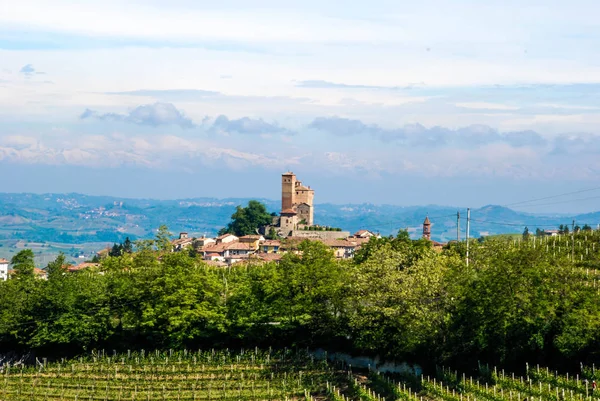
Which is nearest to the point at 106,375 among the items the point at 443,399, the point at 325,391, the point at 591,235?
the point at 325,391

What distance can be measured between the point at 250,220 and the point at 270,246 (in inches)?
948

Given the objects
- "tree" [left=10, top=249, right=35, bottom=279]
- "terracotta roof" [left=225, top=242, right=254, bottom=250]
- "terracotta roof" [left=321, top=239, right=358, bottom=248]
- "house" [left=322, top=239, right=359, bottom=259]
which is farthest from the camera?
"terracotta roof" [left=225, top=242, right=254, bottom=250]

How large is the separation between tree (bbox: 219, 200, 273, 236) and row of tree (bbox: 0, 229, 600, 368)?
85.7 meters

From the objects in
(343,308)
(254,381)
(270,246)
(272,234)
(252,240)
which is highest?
(272,234)

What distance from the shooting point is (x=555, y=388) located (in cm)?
4066

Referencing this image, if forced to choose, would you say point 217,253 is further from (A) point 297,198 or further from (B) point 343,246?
(A) point 297,198

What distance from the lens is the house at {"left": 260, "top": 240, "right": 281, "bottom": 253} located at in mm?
130875

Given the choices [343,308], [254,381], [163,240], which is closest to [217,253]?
[163,240]

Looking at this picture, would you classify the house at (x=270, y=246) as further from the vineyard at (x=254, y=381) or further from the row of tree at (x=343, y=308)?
the vineyard at (x=254, y=381)

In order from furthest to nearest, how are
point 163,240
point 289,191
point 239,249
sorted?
point 289,191 → point 239,249 → point 163,240

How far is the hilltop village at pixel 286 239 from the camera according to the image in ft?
413

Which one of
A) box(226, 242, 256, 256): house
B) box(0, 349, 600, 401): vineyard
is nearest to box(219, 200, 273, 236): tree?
box(226, 242, 256, 256): house

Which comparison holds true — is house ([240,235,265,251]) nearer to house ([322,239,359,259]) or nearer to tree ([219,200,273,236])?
house ([322,239,359,259])

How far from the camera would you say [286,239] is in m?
141
